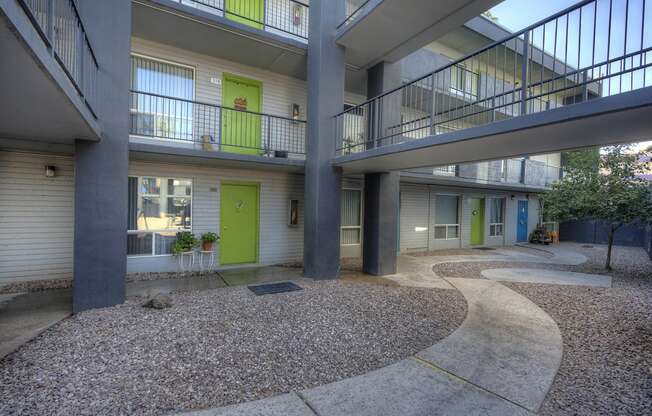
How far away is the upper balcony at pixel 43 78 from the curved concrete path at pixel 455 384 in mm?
3200

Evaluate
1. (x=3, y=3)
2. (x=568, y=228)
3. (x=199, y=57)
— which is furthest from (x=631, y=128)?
(x=568, y=228)

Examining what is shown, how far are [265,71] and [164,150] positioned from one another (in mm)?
4014

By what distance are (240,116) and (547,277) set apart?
9678mm

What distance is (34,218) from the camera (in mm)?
6359

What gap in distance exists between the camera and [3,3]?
1782 mm

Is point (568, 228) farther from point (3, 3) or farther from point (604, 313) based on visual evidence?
point (3, 3)

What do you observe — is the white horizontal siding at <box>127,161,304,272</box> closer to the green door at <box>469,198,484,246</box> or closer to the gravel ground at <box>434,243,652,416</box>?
the gravel ground at <box>434,243,652,416</box>

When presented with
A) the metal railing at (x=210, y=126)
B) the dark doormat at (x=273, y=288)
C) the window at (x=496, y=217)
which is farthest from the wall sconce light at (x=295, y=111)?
the window at (x=496, y=217)

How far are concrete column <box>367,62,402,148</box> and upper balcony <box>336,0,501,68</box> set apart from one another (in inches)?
11.7

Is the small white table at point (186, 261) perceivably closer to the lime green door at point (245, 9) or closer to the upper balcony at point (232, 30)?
the upper balcony at point (232, 30)

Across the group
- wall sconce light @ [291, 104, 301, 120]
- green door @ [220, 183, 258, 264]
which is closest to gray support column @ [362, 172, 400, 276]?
wall sconce light @ [291, 104, 301, 120]

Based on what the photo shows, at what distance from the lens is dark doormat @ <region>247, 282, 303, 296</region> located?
6236mm

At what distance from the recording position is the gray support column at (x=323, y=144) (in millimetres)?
7465

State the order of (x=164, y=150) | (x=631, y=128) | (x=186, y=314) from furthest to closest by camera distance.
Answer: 1. (x=164, y=150)
2. (x=186, y=314)
3. (x=631, y=128)
